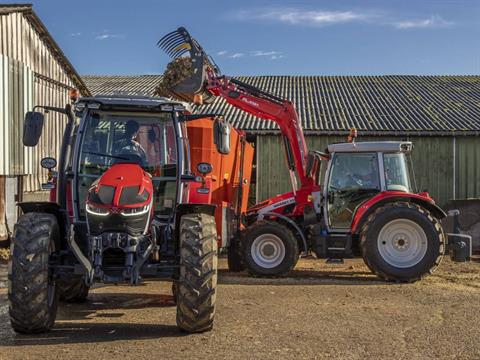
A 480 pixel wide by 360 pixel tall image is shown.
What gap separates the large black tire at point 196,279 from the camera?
19.5ft

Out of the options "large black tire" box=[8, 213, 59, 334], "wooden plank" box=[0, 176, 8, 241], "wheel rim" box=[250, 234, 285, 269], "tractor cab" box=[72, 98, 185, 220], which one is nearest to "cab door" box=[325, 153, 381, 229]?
"wheel rim" box=[250, 234, 285, 269]

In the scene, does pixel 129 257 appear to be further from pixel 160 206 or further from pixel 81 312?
pixel 81 312

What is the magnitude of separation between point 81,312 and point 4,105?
7372 mm

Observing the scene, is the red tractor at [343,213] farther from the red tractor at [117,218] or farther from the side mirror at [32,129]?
the side mirror at [32,129]

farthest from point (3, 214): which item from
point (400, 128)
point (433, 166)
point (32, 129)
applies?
point (433, 166)

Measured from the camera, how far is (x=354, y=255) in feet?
34.4

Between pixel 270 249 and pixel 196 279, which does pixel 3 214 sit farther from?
pixel 196 279

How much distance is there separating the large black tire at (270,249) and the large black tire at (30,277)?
4.96m

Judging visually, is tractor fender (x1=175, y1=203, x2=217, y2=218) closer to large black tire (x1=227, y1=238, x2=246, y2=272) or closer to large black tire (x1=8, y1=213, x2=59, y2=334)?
large black tire (x1=8, y1=213, x2=59, y2=334)

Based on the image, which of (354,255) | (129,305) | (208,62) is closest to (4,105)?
(208,62)

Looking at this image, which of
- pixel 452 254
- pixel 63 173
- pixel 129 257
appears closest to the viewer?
pixel 129 257

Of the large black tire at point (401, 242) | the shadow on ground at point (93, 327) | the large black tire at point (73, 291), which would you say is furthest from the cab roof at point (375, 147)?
the large black tire at point (73, 291)

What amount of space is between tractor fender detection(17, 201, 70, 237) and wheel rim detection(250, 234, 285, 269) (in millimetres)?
4539

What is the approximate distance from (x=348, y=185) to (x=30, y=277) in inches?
244
